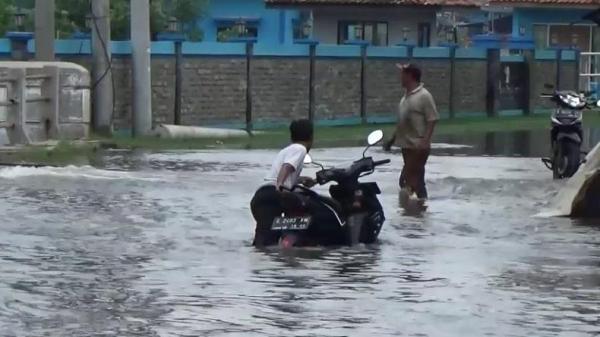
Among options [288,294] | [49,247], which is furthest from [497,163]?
[288,294]

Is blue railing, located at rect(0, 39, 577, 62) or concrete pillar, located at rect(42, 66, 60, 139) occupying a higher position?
blue railing, located at rect(0, 39, 577, 62)

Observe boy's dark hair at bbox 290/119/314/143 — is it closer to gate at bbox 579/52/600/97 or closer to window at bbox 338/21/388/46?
gate at bbox 579/52/600/97

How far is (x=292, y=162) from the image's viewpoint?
14320 mm

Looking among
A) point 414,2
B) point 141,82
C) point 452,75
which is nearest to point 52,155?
point 141,82

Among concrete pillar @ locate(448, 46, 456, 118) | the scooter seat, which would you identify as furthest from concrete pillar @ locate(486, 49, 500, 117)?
the scooter seat

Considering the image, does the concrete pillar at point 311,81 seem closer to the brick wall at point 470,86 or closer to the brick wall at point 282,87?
the brick wall at point 282,87

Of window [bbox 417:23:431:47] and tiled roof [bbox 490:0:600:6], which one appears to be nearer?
tiled roof [bbox 490:0:600:6]

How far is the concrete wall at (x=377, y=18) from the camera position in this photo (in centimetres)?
5591

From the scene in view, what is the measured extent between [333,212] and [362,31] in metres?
42.3

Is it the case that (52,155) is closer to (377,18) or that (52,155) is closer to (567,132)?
(567,132)

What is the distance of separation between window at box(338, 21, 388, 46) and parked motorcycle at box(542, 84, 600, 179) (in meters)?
34.2

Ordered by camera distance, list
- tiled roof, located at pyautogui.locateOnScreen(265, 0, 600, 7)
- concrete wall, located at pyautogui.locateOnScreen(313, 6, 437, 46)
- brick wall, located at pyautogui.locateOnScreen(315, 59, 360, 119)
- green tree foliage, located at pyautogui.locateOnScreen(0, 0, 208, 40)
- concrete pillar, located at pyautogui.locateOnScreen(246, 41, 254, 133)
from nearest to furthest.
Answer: concrete pillar, located at pyautogui.locateOnScreen(246, 41, 254, 133)
brick wall, located at pyautogui.locateOnScreen(315, 59, 360, 119)
green tree foliage, located at pyautogui.locateOnScreen(0, 0, 208, 40)
tiled roof, located at pyautogui.locateOnScreen(265, 0, 600, 7)
concrete wall, located at pyautogui.locateOnScreen(313, 6, 437, 46)

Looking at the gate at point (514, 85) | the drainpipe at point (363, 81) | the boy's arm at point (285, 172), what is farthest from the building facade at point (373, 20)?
the boy's arm at point (285, 172)

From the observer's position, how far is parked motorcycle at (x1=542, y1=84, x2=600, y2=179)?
72.3 feet
